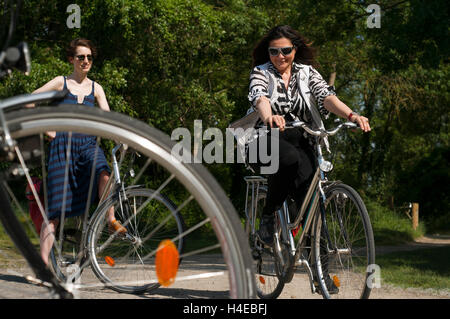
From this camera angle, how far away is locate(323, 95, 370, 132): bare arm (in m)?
3.70

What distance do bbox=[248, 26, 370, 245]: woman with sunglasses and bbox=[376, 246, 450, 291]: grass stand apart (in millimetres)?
1982

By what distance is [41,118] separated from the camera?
1904mm

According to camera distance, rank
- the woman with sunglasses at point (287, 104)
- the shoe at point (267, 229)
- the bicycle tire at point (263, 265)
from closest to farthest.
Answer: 1. the woman with sunglasses at point (287, 104)
2. the shoe at point (267, 229)
3. the bicycle tire at point (263, 265)

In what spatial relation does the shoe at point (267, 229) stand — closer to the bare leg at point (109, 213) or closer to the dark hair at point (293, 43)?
the bare leg at point (109, 213)

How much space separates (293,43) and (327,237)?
145 centimetres

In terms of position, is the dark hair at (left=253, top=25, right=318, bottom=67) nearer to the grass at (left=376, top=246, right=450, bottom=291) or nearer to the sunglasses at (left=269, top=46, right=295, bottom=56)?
the sunglasses at (left=269, top=46, right=295, bottom=56)

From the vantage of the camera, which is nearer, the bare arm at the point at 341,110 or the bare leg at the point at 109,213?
the bare arm at the point at 341,110

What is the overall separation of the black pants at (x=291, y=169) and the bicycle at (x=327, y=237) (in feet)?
0.36

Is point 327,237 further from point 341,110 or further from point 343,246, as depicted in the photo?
point 341,110

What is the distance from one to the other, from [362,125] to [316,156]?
15.4 inches

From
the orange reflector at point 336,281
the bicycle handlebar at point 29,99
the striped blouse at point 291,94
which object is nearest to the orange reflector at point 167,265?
the bicycle handlebar at point 29,99

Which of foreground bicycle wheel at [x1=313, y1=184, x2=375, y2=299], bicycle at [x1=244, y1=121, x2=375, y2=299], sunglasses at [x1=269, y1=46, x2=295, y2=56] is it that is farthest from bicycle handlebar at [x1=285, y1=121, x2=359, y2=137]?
sunglasses at [x1=269, y1=46, x2=295, y2=56]

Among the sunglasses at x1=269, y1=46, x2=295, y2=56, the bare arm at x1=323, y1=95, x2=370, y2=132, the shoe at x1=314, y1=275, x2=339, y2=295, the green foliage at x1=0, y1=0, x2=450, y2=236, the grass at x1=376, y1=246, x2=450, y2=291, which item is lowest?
the grass at x1=376, y1=246, x2=450, y2=291

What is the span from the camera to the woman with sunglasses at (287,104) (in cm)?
409
